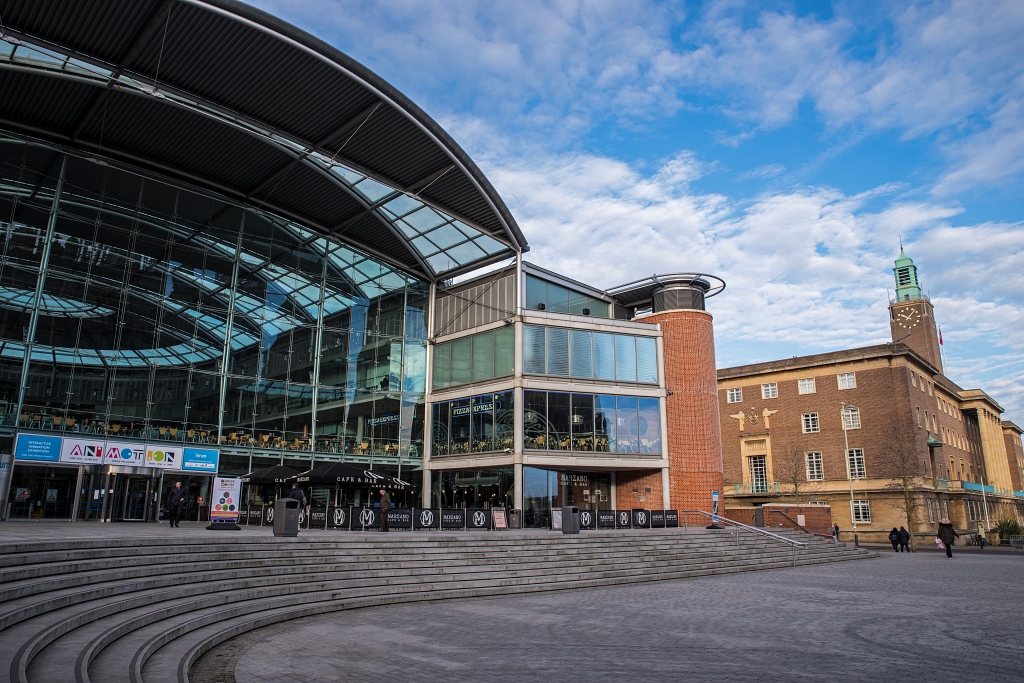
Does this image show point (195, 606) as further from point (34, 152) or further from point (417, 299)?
point (417, 299)

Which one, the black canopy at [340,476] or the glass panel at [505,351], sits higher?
the glass panel at [505,351]

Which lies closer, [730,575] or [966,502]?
[730,575]

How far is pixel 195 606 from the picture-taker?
11680 millimetres

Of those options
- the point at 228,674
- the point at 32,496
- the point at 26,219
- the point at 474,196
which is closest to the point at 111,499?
the point at 32,496

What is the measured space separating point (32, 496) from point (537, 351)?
69.0 ft

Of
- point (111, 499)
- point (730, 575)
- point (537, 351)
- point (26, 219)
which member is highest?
point (26, 219)

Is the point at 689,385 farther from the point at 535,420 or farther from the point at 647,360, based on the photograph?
the point at 535,420

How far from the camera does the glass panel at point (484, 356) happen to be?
35.2m

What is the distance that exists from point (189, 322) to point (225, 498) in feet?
25.0

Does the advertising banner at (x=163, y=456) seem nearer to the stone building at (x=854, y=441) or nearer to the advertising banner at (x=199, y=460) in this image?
the advertising banner at (x=199, y=460)

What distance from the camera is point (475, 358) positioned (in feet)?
118

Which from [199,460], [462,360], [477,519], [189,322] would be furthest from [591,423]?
[189,322]

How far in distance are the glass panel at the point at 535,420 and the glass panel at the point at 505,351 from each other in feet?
5.29

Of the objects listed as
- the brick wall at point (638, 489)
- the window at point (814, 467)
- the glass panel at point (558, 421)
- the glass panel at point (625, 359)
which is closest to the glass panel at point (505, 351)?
the glass panel at point (558, 421)
